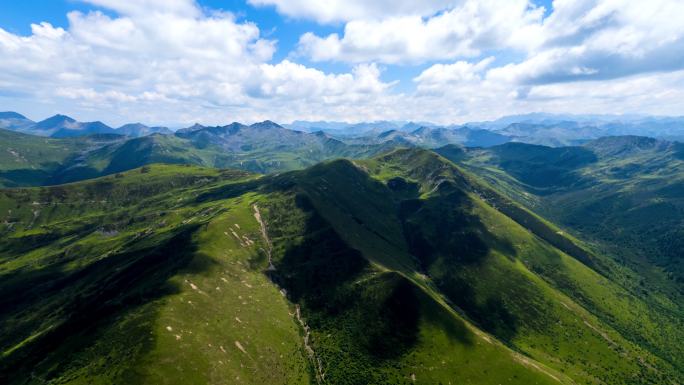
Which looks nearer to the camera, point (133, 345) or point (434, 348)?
point (133, 345)

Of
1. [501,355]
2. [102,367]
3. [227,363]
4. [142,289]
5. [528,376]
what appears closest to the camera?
[102,367]

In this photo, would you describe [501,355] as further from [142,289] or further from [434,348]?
[142,289]

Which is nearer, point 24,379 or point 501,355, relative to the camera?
point 24,379

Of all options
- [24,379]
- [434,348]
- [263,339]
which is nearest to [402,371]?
[434,348]

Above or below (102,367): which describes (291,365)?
below

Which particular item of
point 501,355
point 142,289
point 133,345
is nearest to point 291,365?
point 133,345

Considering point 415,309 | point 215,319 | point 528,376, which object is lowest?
point 528,376

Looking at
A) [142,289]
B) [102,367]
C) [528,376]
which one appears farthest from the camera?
[142,289]

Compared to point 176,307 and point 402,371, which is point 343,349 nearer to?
point 402,371

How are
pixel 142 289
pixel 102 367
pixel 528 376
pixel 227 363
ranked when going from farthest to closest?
pixel 142 289 < pixel 528 376 < pixel 227 363 < pixel 102 367
